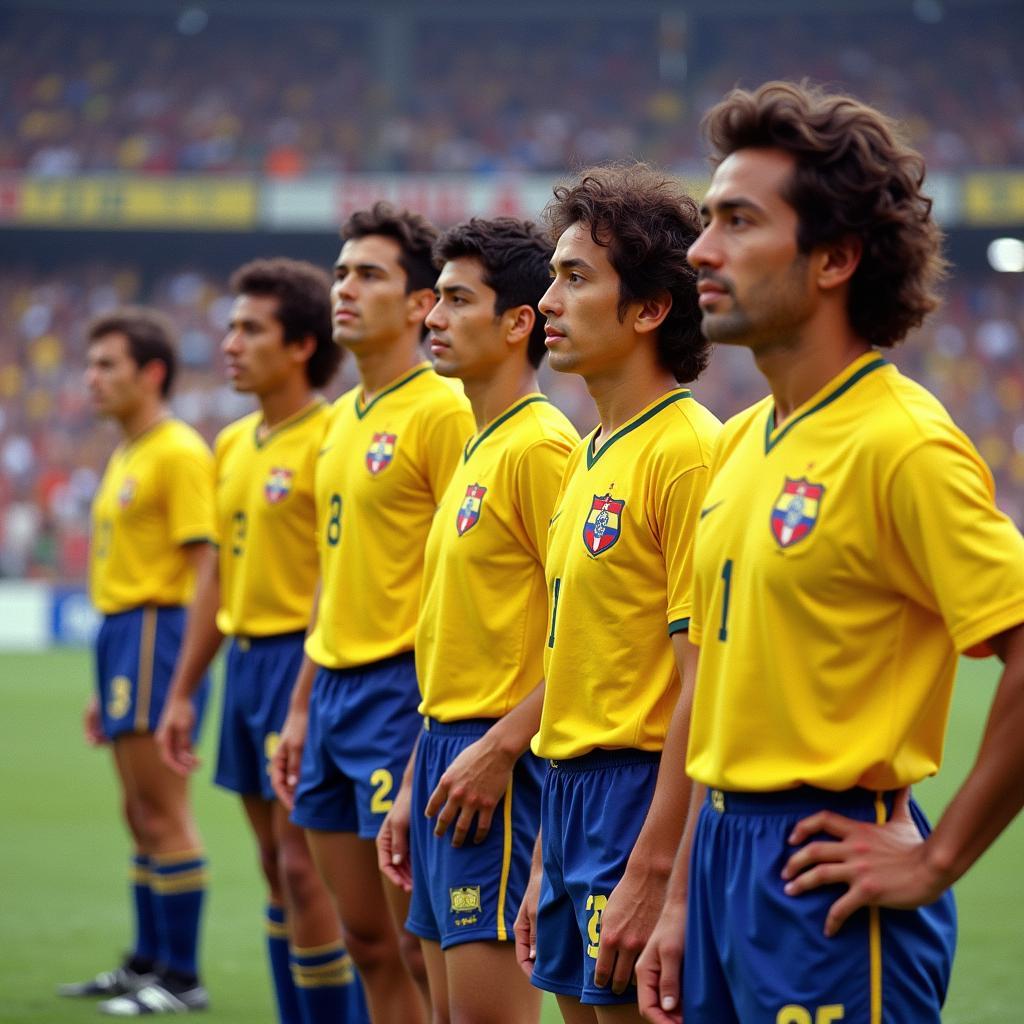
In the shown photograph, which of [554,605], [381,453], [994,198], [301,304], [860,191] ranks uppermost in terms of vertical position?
[994,198]

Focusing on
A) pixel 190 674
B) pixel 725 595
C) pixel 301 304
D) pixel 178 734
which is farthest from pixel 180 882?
pixel 725 595

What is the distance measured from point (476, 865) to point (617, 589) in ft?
3.05

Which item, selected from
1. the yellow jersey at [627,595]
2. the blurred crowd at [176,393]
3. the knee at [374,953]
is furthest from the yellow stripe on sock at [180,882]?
the blurred crowd at [176,393]

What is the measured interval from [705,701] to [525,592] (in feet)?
3.90

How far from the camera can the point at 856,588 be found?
238 centimetres

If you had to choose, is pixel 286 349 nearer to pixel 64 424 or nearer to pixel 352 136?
pixel 64 424

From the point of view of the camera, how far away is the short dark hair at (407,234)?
4.64 meters

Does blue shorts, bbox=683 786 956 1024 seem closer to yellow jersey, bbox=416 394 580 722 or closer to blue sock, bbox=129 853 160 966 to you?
yellow jersey, bbox=416 394 580 722

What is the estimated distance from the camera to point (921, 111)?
29.7 meters

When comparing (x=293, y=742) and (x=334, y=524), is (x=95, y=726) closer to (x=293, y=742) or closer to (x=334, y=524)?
(x=293, y=742)

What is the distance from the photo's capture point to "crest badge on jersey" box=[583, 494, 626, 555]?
3.09 meters

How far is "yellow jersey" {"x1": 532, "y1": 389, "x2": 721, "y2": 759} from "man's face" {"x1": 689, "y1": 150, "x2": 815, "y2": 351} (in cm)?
60

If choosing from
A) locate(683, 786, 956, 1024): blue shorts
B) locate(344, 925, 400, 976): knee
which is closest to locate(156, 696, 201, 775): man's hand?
locate(344, 925, 400, 976): knee

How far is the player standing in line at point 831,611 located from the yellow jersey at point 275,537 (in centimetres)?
282
